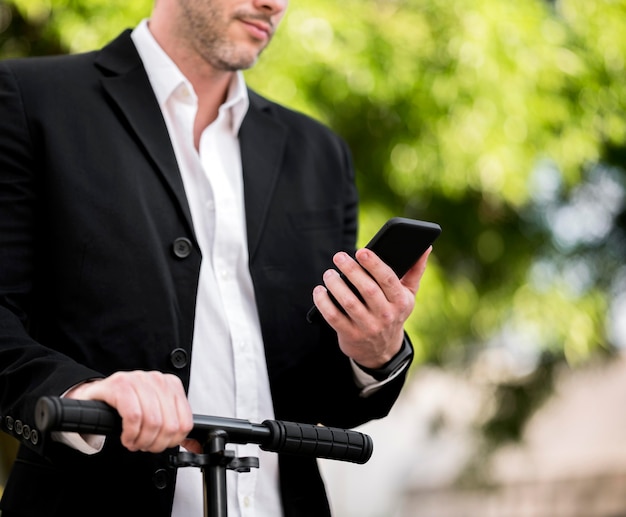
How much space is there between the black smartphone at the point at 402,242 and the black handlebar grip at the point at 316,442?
25 centimetres

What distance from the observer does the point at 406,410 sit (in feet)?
28.6

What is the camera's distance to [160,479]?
5.82ft

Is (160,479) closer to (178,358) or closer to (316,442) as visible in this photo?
(178,358)

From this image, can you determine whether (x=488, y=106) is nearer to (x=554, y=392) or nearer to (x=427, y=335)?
(x=427, y=335)

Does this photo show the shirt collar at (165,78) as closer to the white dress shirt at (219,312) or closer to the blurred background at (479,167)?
the white dress shirt at (219,312)

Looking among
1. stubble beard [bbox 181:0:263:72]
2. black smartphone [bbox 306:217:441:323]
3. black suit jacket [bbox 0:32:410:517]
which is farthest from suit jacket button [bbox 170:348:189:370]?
stubble beard [bbox 181:0:263:72]

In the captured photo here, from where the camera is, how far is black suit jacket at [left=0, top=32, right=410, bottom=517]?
5.86 ft

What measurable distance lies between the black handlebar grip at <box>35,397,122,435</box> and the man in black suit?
256 mm

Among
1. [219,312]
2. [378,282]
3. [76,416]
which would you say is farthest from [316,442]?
[219,312]

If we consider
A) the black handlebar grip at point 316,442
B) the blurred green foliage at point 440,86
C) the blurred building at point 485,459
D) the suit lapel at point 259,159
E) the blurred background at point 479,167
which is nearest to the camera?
the black handlebar grip at point 316,442

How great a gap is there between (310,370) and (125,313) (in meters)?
0.41

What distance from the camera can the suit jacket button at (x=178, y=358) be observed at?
72.3 inches

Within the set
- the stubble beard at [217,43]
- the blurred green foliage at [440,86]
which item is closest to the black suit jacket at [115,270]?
the stubble beard at [217,43]

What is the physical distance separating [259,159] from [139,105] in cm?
29
